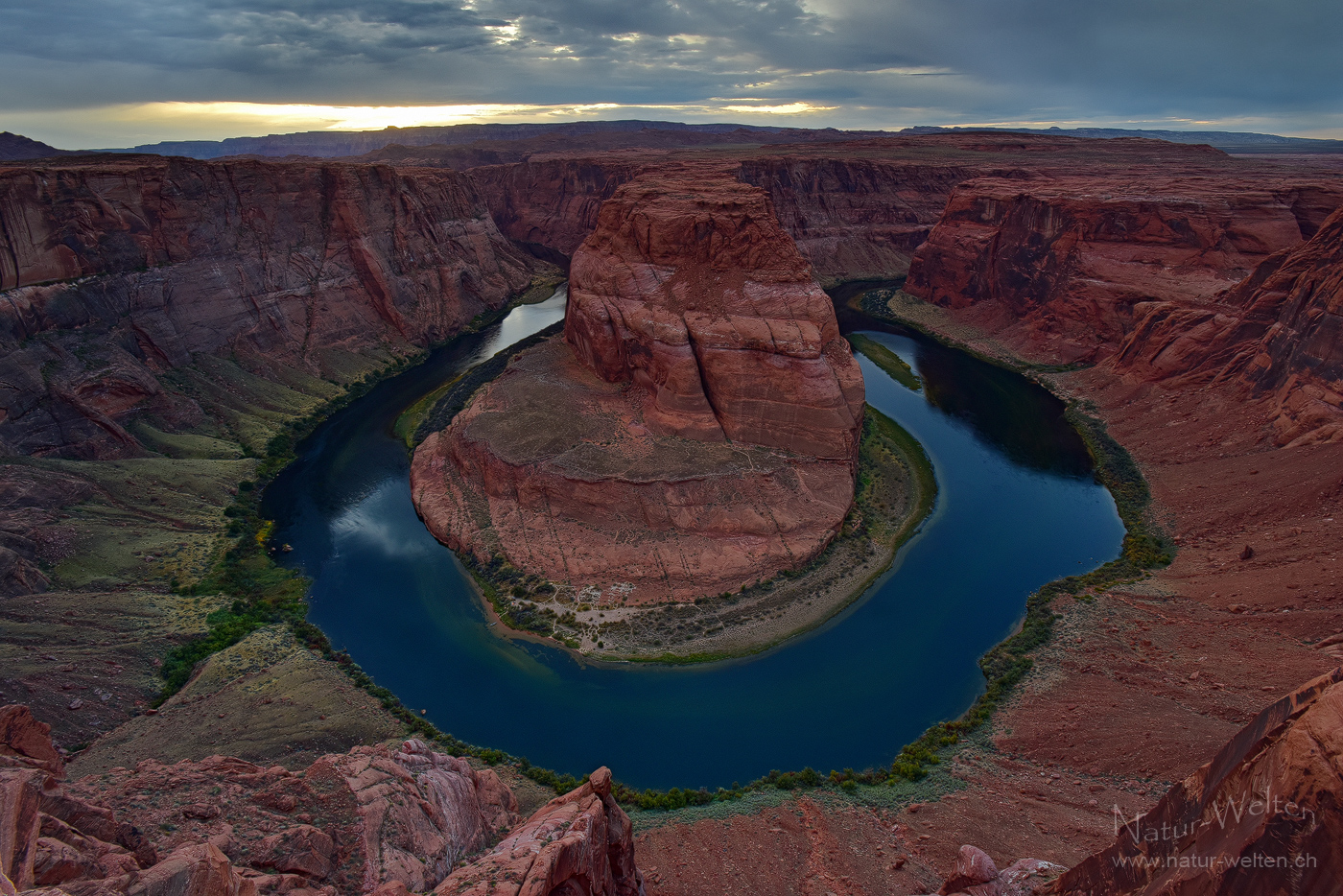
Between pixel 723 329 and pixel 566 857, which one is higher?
pixel 723 329

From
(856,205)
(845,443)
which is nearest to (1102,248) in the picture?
(845,443)

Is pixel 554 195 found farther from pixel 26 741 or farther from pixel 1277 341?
pixel 26 741

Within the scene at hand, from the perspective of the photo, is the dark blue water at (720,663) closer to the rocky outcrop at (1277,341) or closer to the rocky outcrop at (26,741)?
the rocky outcrop at (1277,341)

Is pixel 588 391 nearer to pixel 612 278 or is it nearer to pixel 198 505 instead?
pixel 612 278

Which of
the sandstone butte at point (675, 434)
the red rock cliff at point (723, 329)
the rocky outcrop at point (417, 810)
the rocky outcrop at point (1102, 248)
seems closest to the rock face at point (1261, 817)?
the rocky outcrop at point (417, 810)

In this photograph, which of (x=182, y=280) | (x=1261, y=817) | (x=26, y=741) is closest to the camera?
(x=1261, y=817)

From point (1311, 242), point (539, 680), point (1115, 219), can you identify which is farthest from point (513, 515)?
point (1115, 219)

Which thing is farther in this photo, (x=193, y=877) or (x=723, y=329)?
(x=723, y=329)
